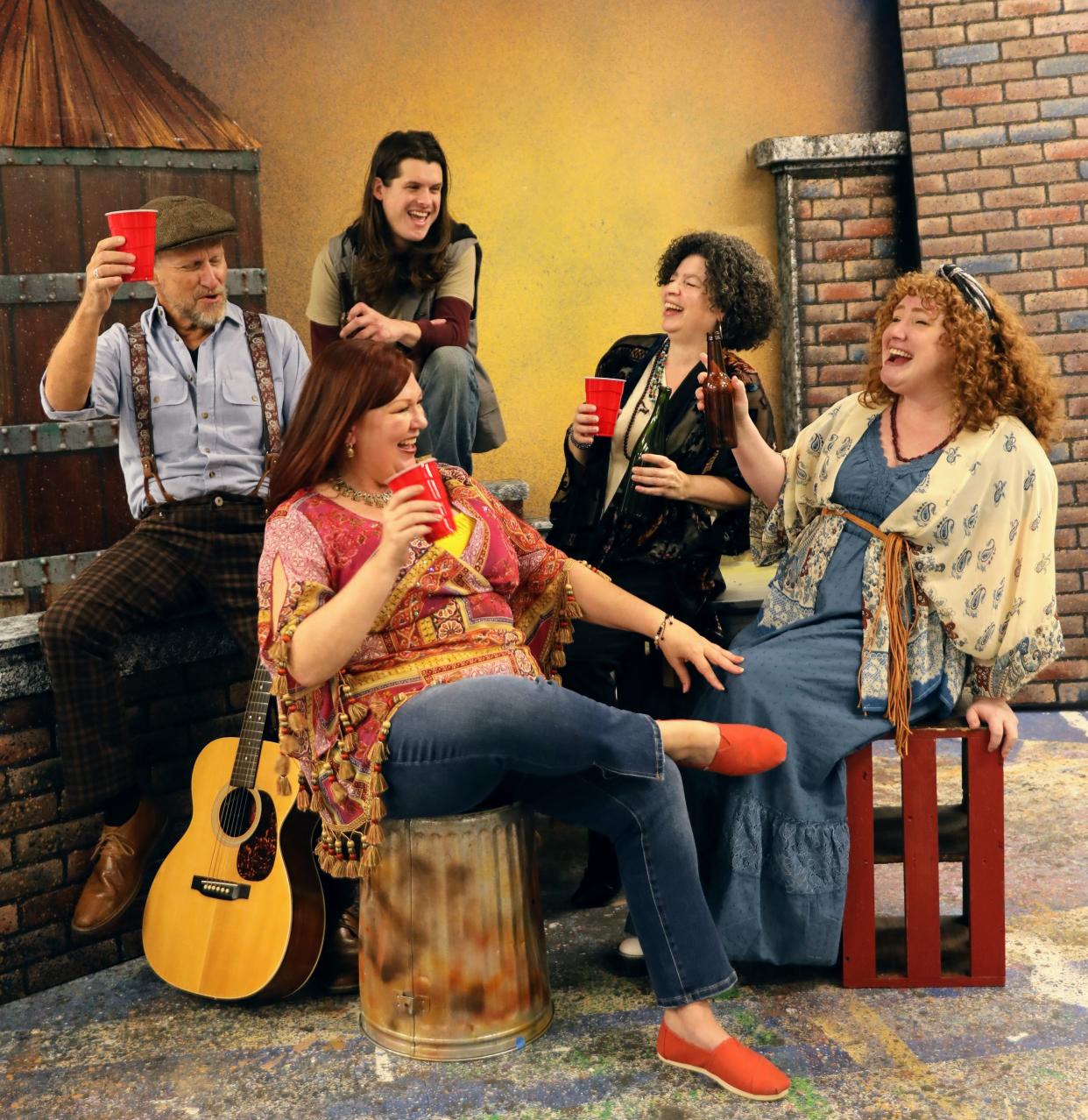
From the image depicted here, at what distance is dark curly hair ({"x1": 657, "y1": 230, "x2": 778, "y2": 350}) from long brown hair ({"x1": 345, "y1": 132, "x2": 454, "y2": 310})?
2.24 feet

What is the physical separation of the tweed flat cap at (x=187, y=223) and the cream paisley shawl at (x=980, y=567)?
1950mm

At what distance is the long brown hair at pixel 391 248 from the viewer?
391 centimetres

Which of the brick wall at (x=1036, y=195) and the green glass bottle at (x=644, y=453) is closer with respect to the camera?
the green glass bottle at (x=644, y=453)

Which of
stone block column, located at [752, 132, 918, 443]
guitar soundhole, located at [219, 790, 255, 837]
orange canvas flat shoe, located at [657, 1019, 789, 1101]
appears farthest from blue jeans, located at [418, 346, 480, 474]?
stone block column, located at [752, 132, 918, 443]

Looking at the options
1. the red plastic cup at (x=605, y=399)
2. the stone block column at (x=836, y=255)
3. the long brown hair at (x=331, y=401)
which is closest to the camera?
the long brown hair at (x=331, y=401)

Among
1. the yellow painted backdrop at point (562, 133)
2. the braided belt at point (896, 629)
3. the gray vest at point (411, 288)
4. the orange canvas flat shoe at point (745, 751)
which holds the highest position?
the yellow painted backdrop at point (562, 133)

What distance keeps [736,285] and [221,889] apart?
6.97ft

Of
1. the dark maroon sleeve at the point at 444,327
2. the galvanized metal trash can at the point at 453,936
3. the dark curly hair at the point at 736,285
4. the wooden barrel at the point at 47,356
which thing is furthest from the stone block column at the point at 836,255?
the galvanized metal trash can at the point at 453,936

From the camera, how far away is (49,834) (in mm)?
3523

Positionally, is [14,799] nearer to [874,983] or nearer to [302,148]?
[874,983]

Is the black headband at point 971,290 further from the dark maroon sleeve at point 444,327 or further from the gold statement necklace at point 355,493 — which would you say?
the gold statement necklace at point 355,493

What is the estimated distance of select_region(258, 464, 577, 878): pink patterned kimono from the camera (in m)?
2.86

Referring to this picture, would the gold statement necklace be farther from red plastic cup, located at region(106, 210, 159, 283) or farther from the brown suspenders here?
red plastic cup, located at region(106, 210, 159, 283)

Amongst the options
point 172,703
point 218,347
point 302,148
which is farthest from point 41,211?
point 172,703
